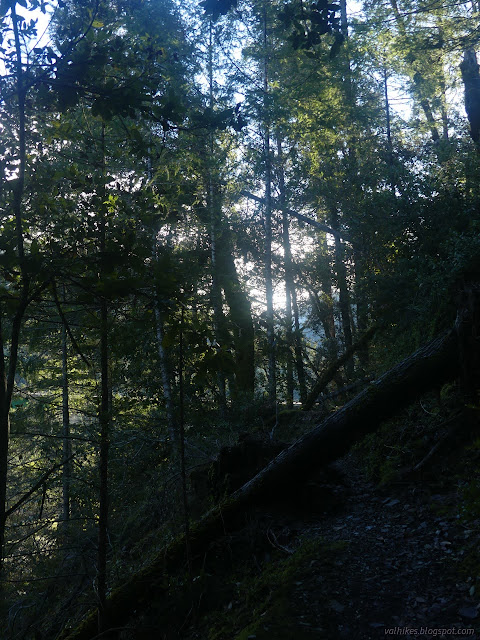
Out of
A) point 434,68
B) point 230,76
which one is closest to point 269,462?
point 230,76

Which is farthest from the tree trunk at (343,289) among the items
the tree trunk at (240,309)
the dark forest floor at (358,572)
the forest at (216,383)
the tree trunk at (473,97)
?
the dark forest floor at (358,572)

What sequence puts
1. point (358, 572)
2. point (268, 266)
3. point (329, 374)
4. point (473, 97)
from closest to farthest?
point (358, 572) < point (473, 97) < point (329, 374) < point (268, 266)

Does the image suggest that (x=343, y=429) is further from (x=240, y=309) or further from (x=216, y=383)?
(x=240, y=309)

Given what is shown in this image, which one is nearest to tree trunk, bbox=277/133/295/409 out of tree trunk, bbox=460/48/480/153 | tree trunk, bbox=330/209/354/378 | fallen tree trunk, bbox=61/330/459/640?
tree trunk, bbox=330/209/354/378

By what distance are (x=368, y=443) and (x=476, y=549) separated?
367cm

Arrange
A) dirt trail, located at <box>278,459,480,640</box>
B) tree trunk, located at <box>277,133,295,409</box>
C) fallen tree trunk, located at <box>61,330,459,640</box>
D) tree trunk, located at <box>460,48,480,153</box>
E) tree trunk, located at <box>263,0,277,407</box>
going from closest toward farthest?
dirt trail, located at <box>278,459,480,640</box> < fallen tree trunk, located at <box>61,330,459,640</box> < tree trunk, located at <box>460,48,480,153</box> < tree trunk, located at <box>263,0,277,407</box> < tree trunk, located at <box>277,133,295,409</box>

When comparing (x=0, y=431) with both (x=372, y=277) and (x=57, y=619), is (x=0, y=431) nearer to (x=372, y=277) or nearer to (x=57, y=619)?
(x=57, y=619)

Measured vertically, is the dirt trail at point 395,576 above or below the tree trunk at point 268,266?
below

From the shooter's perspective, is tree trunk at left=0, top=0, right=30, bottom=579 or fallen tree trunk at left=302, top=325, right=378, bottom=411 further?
fallen tree trunk at left=302, top=325, right=378, bottom=411

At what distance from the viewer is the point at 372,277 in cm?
1028

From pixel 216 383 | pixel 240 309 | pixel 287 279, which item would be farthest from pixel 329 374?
pixel 287 279

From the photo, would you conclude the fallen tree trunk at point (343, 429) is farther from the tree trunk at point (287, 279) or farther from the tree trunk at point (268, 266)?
the tree trunk at point (287, 279)

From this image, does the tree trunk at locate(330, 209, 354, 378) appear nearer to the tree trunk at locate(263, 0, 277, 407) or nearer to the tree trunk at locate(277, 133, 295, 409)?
the tree trunk at locate(277, 133, 295, 409)

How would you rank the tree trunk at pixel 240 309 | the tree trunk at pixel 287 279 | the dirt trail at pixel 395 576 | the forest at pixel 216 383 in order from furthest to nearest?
the tree trunk at pixel 287 279, the tree trunk at pixel 240 309, the dirt trail at pixel 395 576, the forest at pixel 216 383
